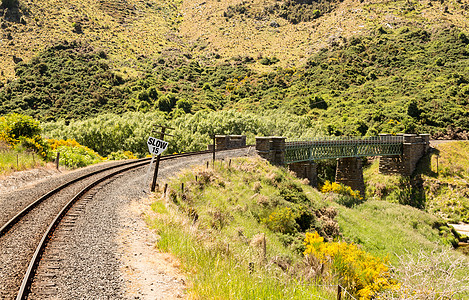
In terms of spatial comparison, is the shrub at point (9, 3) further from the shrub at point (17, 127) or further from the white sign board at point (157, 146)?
the white sign board at point (157, 146)

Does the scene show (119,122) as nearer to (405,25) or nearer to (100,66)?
(100,66)

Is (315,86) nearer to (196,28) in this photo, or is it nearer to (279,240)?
(279,240)

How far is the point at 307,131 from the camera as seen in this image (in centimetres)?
5844

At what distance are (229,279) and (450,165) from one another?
49516 millimetres

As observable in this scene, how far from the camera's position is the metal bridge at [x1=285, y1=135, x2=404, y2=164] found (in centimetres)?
3238

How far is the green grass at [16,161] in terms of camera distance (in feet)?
57.2

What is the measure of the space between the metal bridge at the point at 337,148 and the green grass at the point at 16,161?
20690 mm

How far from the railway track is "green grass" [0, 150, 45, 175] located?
536 centimetres

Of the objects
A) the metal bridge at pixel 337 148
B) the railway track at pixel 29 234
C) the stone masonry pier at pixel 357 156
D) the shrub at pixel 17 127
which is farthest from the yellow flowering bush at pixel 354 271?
the shrub at pixel 17 127

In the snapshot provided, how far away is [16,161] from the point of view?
18.9m

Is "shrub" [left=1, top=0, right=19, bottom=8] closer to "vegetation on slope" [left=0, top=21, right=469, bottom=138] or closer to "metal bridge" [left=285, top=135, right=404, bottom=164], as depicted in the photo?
"vegetation on slope" [left=0, top=21, right=469, bottom=138]

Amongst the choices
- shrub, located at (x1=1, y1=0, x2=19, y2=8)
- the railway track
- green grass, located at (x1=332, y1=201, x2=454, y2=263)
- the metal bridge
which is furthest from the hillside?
the railway track

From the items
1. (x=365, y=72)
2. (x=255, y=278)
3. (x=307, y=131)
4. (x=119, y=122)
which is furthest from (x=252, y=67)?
(x=255, y=278)

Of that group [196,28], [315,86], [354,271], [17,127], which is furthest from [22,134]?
[196,28]
